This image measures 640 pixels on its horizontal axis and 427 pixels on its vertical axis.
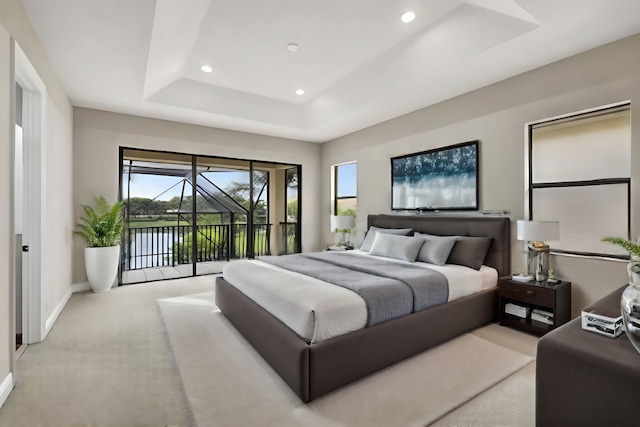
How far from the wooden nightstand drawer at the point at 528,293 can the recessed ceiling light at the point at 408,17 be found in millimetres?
2810

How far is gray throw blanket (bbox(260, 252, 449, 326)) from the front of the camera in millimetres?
2357

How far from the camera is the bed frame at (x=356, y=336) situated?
197cm

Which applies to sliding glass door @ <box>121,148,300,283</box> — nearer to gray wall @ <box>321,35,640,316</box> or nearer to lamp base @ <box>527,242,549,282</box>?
gray wall @ <box>321,35,640,316</box>

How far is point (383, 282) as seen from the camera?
102 inches

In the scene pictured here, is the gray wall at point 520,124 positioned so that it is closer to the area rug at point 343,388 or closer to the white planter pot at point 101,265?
the area rug at point 343,388

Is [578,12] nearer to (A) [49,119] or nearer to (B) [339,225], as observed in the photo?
(B) [339,225]

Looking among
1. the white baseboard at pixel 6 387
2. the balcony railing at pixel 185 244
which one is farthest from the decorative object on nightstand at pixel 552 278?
the balcony railing at pixel 185 244

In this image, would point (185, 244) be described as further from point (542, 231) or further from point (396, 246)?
point (542, 231)

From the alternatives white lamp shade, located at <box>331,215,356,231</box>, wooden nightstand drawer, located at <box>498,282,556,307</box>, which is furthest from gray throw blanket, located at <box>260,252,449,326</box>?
white lamp shade, located at <box>331,215,356,231</box>

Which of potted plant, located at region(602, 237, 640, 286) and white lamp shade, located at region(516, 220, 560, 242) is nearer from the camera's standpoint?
potted plant, located at region(602, 237, 640, 286)

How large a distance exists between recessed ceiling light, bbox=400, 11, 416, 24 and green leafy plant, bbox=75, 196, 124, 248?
4380mm

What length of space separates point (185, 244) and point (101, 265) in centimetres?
147

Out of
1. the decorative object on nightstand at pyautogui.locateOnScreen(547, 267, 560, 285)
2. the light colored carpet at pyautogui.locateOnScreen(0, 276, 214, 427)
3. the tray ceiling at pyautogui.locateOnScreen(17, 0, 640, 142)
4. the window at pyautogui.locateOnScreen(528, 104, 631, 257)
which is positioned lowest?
the light colored carpet at pyautogui.locateOnScreen(0, 276, 214, 427)

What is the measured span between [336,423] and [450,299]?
5.43ft
